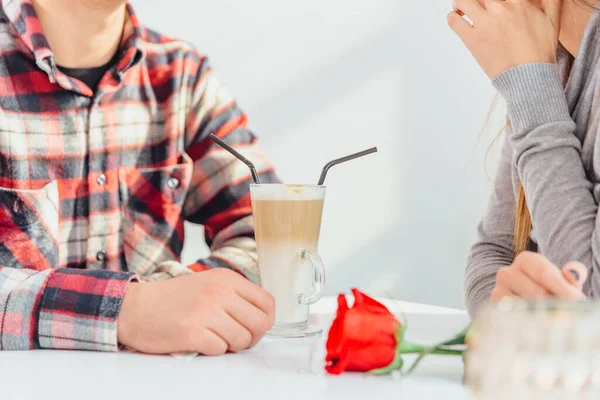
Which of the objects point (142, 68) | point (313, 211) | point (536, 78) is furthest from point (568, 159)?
point (142, 68)

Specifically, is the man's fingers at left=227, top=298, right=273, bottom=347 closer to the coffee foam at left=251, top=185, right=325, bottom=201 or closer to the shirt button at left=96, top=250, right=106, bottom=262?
the coffee foam at left=251, top=185, right=325, bottom=201

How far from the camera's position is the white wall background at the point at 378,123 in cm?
262

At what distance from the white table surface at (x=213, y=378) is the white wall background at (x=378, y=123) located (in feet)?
5.96

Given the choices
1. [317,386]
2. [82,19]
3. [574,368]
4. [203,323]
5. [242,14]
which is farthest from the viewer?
[242,14]

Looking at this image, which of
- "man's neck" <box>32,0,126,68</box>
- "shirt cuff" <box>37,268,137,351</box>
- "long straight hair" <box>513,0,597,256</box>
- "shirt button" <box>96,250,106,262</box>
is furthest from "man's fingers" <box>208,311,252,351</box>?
"man's neck" <box>32,0,126,68</box>

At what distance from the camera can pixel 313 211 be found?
0.88 m

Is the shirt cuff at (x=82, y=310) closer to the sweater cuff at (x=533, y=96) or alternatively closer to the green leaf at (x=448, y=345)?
the green leaf at (x=448, y=345)

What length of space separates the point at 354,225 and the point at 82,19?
1615mm

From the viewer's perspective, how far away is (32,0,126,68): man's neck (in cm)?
124

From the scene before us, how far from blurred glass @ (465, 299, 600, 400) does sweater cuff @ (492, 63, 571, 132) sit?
537 millimetres

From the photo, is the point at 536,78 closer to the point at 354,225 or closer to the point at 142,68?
the point at 142,68

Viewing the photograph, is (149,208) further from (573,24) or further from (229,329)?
(573,24)

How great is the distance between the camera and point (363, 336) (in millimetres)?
645

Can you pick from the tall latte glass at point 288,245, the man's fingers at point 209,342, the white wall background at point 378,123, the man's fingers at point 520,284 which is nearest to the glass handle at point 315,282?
the tall latte glass at point 288,245
